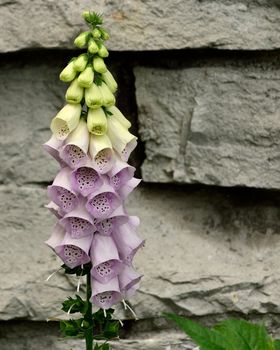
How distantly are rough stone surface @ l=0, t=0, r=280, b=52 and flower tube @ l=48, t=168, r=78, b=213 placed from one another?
547 mm

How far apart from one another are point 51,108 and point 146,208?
11.6 inches

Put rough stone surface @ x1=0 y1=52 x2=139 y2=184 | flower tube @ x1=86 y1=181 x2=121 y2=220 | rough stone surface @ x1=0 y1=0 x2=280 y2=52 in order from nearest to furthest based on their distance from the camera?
1. flower tube @ x1=86 y1=181 x2=121 y2=220
2. rough stone surface @ x1=0 y1=0 x2=280 y2=52
3. rough stone surface @ x1=0 y1=52 x2=139 y2=184

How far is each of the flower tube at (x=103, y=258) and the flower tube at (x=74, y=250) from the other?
0.05ft

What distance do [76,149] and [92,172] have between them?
0.14ft

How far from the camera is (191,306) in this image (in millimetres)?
2051

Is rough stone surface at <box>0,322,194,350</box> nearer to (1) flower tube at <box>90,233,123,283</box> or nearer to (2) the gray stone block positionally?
(2) the gray stone block

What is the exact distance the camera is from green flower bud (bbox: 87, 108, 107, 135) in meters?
1.47

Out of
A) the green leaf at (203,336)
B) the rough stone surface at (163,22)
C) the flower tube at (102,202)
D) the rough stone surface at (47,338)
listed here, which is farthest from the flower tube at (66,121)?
the rough stone surface at (47,338)

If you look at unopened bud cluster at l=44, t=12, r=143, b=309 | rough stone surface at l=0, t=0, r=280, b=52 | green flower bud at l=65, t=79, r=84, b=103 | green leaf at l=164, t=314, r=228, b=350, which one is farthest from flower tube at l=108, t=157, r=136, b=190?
rough stone surface at l=0, t=0, r=280, b=52

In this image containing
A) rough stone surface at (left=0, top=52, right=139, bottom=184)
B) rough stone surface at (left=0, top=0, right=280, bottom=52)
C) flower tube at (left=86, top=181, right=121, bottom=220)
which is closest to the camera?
flower tube at (left=86, top=181, right=121, bottom=220)

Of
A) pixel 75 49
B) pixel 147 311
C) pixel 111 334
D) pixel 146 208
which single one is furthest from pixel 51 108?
pixel 111 334

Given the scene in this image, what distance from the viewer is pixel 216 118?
6.54 feet

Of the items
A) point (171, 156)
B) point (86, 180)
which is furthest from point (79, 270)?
point (171, 156)

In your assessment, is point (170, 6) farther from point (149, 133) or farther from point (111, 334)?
point (111, 334)
